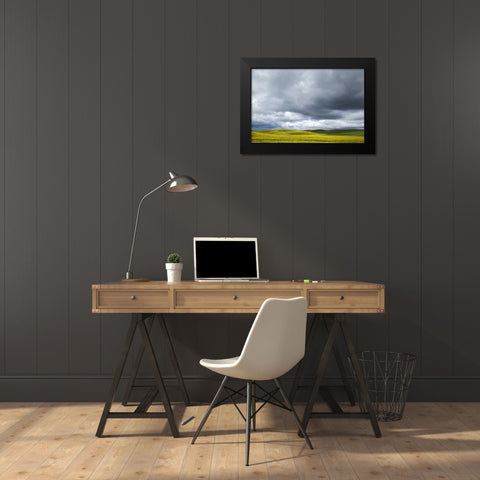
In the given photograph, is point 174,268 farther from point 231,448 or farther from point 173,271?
point 231,448

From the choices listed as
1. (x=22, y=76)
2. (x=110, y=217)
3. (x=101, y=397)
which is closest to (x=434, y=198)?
(x=110, y=217)

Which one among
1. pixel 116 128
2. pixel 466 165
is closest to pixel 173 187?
pixel 116 128

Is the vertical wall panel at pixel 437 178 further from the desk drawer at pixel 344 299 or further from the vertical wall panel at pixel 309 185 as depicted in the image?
the desk drawer at pixel 344 299

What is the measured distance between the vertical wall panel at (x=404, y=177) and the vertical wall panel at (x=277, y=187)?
67 cm

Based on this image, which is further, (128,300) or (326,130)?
(326,130)

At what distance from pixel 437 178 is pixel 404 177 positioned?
0.22 m

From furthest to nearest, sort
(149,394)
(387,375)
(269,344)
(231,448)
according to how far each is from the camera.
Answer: (387,375)
(149,394)
(231,448)
(269,344)

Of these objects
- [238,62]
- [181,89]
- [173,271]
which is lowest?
[173,271]

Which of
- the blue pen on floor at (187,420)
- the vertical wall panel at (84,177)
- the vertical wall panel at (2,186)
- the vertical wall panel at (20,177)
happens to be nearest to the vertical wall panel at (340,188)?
the blue pen on floor at (187,420)

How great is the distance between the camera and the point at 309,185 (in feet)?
11.6

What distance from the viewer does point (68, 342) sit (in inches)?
137

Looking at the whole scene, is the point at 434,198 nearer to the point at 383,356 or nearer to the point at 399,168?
the point at 399,168

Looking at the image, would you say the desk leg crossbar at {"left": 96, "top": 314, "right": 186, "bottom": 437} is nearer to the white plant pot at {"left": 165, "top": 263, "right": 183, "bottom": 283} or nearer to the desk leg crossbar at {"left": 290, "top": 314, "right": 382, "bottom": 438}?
the white plant pot at {"left": 165, "top": 263, "right": 183, "bottom": 283}

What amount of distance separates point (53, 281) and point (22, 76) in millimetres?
1378
